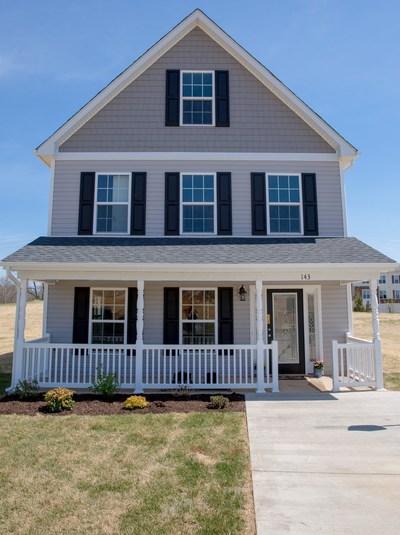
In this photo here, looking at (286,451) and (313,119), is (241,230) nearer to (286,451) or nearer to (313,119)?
(313,119)

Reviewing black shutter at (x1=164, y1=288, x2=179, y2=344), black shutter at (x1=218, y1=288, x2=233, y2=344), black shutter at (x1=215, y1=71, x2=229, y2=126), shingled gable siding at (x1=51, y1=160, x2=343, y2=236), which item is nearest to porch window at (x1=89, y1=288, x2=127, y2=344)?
black shutter at (x1=164, y1=288, x2=179, y2=344)

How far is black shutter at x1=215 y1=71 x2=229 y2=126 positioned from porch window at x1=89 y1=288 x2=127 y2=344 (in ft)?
18.6

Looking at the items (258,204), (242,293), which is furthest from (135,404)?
(258,204)

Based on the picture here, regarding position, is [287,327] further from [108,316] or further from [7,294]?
[7,294]

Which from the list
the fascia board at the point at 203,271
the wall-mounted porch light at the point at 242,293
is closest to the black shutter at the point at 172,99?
the fascia board at the point at 203,271

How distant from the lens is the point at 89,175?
36.4 feet

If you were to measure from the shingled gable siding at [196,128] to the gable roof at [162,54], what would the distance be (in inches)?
5.4

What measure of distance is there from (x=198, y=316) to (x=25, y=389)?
4.60 m

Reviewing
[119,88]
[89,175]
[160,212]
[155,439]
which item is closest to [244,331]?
[160,212]

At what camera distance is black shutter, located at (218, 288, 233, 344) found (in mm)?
10509

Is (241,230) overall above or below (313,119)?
below

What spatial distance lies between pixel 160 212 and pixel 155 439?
6.64m

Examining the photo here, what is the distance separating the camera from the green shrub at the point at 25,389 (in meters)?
8.33

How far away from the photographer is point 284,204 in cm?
1114
